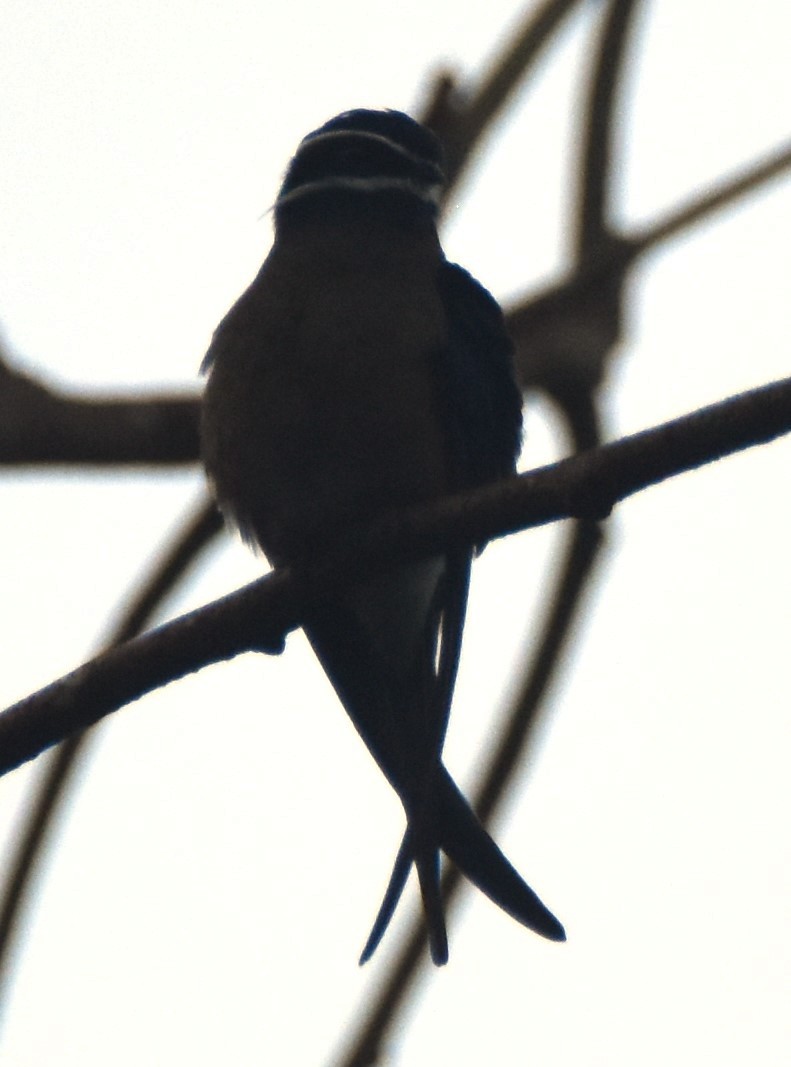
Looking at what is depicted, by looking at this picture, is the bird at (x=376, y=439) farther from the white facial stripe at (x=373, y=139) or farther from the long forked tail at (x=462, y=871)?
the white facial stripe at (x=373, y=139)

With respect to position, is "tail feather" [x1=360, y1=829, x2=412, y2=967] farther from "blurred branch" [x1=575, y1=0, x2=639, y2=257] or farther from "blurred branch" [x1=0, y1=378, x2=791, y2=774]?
"blurred branch" [x1=575, y1=0, x2=639, y2=257]

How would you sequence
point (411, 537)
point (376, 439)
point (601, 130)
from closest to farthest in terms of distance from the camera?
1. point (411, 537)
2. point (376, 439)
3. point (601, 130)

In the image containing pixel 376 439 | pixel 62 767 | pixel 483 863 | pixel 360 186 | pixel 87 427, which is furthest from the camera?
pixel 360 186

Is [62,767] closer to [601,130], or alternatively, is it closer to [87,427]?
[87,427]

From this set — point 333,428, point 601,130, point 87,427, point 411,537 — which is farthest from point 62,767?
point 601,130

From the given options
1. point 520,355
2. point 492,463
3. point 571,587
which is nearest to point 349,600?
point 492,463

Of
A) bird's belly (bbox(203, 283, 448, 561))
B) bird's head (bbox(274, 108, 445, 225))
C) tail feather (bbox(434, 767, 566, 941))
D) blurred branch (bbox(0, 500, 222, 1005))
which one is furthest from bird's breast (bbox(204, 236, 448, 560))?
tail feather (bbox(434, 767, 566, 941))

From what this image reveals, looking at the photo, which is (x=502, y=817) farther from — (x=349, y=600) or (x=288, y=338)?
(x=288, y=338)
